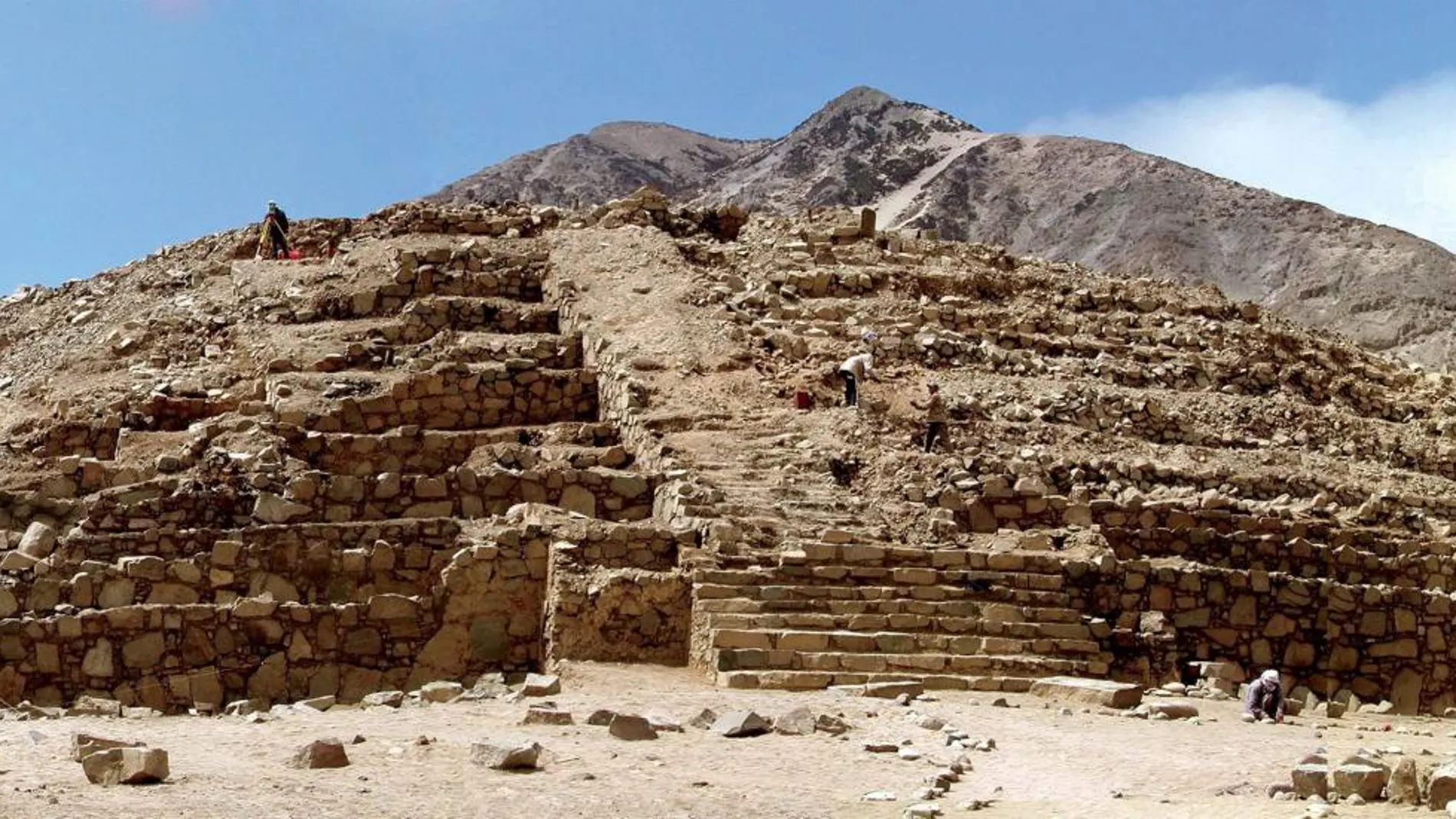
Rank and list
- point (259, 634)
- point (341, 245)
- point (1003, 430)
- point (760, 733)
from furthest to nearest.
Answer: point (341, 245) → point (1003, 430) → point (259, 634) → point (760, 733)

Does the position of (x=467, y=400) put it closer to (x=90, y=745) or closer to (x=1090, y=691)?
(x=1090, y=691)

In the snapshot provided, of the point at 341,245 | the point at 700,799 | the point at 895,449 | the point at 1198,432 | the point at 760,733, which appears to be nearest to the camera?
the point at 700,799

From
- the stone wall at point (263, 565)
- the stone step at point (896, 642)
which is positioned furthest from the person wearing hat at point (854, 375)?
the stone wall at point (263, 565)

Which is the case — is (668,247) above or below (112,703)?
above

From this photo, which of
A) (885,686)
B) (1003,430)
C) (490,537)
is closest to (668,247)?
(1003,430)

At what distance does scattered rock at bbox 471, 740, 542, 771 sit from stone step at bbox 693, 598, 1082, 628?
14.9 feet

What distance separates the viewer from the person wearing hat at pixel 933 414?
17172 mm

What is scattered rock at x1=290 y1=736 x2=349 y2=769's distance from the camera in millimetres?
8664

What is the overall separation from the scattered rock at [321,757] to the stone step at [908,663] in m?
4.45

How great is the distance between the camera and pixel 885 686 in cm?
1206

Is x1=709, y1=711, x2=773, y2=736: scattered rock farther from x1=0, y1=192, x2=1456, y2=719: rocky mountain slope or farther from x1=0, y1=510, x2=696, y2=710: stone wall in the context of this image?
x1=0, y1=510, x2=696, y2=710: stone wall

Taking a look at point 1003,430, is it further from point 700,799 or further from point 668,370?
point 700,799

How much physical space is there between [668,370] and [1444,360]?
23518mm

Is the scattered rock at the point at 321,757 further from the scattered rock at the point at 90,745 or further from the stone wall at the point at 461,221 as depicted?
the stone wall at the point at 461,221
